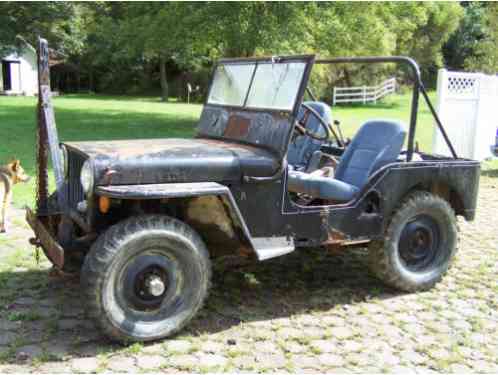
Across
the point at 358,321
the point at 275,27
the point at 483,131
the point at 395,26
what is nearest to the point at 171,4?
the point at 275,27

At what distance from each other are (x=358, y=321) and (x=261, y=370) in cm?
106

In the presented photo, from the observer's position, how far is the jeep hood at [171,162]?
3.79 metres

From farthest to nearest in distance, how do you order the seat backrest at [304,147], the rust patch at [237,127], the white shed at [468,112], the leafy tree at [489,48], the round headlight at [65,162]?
the leafy tree at [489,48] → the white shed at [468,112] → the seat backrest at [304,147] → the rust patch at [237,127] → the round headlight at [65,162]

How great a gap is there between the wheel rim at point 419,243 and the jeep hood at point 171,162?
143 centimetres

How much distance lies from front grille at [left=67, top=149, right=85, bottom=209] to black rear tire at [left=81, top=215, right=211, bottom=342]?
2.26 feet

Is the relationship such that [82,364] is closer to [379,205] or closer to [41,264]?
[41,264]

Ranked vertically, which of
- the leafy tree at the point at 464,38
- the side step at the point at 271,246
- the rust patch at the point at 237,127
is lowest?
the side step at the point at 271,246

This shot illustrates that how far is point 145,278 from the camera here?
12.6 feet

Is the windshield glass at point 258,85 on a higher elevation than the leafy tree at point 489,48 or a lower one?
lower

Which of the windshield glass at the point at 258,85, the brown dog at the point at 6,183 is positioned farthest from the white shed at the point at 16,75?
the windshield glass at the point at 258,85

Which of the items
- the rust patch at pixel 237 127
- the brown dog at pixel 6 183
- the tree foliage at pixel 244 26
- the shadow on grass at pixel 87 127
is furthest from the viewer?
the tree foliage at pixel 244 26

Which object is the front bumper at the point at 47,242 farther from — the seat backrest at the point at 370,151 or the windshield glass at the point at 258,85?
the seat backrest at the point at 370,151

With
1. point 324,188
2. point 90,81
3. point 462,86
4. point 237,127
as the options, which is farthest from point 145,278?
point 90,81

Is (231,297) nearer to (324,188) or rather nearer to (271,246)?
(271,246)
